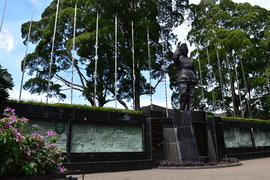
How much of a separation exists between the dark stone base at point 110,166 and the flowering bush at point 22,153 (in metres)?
5.65

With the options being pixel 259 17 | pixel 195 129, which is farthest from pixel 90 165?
pixel 259 17

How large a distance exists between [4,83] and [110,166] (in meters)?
5.42

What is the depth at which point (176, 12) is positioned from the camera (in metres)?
23.1

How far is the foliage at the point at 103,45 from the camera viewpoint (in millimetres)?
18469

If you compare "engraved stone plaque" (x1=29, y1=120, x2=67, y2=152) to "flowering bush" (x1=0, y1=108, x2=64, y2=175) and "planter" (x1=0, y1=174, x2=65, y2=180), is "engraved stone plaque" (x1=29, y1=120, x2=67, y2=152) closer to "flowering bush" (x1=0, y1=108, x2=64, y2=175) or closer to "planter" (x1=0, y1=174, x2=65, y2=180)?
"flowering bush" (x1=0, y1=108, x2=64, y2=175)

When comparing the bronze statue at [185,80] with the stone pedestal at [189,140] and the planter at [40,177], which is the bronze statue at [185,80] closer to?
the stone pedestal at [189,140]

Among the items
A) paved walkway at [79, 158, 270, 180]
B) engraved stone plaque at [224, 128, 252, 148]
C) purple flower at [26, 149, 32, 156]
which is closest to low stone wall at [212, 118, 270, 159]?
engraved stone plaque at [224, 128, 252, 148]

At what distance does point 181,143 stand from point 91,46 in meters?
11.2

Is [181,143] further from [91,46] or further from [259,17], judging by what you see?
[259,17]

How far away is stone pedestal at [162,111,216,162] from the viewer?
33.3ft

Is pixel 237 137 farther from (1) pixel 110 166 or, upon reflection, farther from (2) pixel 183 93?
(1) pixel 110 166

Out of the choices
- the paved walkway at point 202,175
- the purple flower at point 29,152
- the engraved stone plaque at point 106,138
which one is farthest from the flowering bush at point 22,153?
the engraved stone plaque at point 106,138

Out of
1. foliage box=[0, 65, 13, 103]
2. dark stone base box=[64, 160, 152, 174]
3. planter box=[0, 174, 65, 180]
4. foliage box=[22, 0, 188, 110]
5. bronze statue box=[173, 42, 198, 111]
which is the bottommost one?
dark stone base box=[64, 160, 152, 174]

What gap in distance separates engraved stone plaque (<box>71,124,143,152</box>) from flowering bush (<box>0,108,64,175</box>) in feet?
20.6
